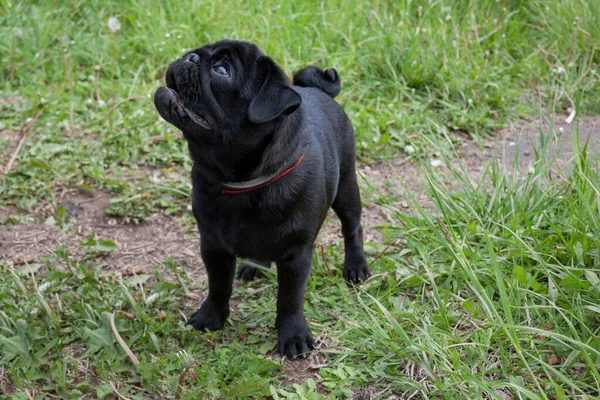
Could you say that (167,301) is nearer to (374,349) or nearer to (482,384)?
(374,349)

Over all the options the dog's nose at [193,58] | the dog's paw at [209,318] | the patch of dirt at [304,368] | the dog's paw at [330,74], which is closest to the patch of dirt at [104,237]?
the dog's paw at [209,318]

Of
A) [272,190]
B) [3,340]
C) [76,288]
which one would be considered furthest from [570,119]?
[3,340]

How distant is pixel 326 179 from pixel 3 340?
61.4 inches

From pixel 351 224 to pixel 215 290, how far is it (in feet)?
2.71

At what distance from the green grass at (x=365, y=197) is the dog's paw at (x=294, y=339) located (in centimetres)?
7

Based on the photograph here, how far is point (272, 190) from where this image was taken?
283 centimetres

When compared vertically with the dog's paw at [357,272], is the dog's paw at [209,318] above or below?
above

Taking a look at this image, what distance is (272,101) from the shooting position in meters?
2.65

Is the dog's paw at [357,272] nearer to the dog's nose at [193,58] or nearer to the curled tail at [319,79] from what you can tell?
the curled tail at [319,79]

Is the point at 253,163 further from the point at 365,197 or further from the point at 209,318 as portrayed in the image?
the point at 365,197

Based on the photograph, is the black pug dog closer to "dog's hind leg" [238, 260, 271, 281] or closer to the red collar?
the red collar

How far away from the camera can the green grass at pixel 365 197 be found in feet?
9.42

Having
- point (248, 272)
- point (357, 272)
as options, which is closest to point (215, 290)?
point (248, 272)

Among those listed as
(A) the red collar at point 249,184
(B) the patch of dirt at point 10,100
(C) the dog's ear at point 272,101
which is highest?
(C) the dog's ear at point 272,101
